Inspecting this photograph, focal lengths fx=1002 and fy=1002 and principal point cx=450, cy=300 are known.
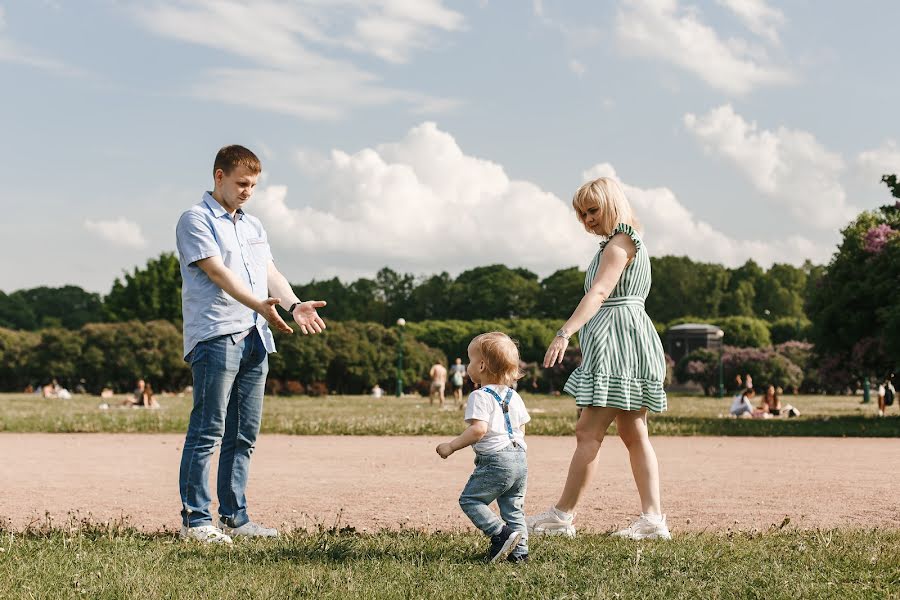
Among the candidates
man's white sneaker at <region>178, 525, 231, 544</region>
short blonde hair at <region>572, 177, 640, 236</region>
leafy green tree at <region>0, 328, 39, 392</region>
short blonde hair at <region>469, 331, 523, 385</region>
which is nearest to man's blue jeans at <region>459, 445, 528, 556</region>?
short blonde hair at <region>469, 331, 523, 385</region>

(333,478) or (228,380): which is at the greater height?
(228,380)

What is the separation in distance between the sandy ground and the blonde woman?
0.54 meters

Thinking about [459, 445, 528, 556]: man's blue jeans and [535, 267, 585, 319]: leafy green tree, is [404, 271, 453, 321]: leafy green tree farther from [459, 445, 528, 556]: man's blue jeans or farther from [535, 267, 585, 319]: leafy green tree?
[459, 445, 528, 556]: man's blue jeans

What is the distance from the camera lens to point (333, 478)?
9.02 meters

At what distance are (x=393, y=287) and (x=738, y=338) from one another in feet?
139

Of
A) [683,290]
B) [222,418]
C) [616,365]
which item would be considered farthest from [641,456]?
[683,290]

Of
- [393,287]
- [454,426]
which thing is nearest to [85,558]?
[454,426]

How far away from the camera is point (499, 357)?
15.6ft

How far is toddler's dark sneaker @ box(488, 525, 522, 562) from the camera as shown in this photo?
4578 mm

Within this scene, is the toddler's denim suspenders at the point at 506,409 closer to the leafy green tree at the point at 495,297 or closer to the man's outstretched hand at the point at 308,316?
the man's outstretched hand at the point at 308,316

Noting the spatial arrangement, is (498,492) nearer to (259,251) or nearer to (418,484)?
(259,251)

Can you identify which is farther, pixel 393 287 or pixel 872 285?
pixel 393 287

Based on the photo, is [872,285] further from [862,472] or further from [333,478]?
[333,478]

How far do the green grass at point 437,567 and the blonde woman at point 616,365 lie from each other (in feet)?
1.15
